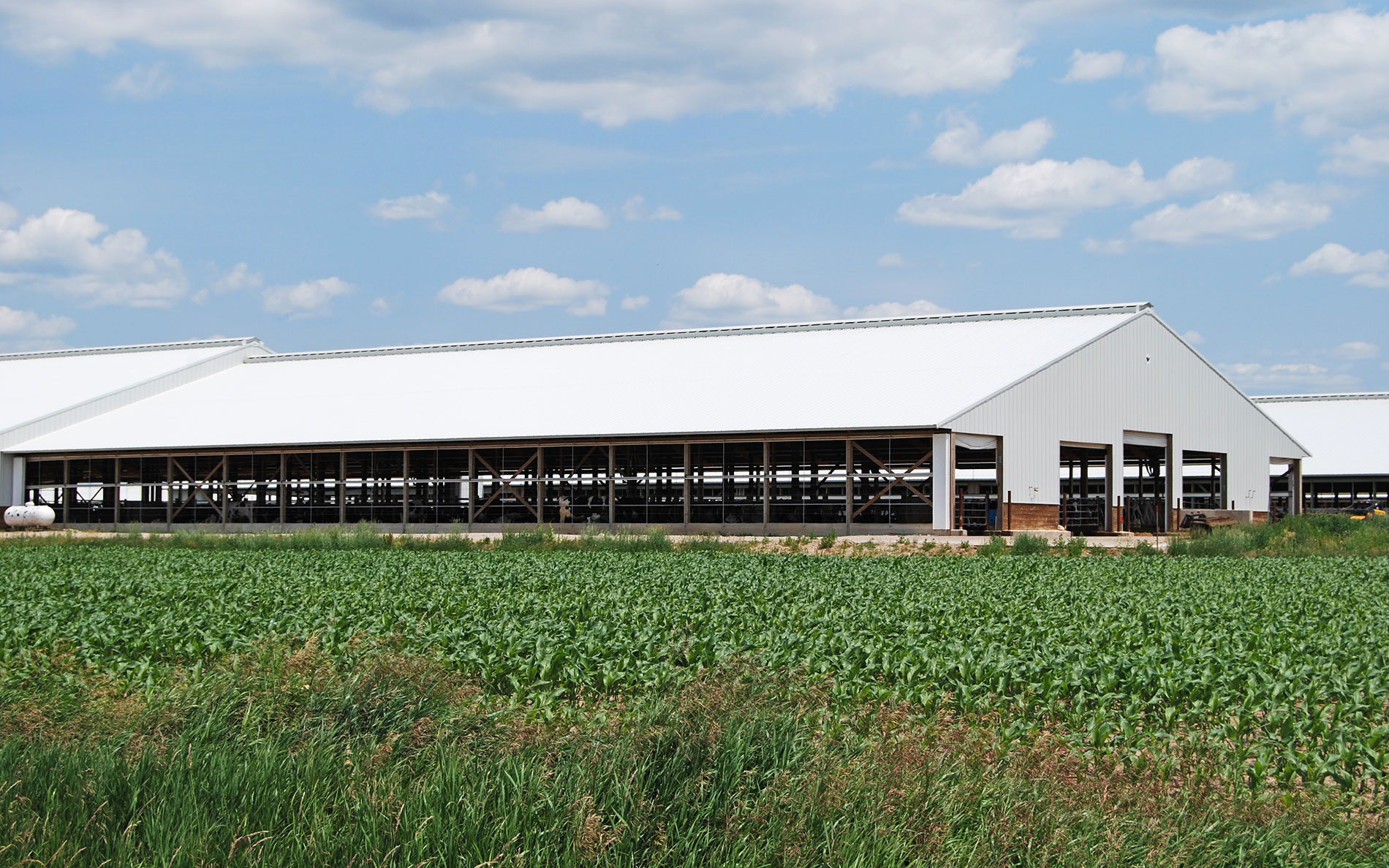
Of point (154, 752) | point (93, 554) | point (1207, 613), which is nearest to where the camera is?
point (154, 752)

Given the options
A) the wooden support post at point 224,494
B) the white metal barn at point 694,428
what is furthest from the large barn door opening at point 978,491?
the wooden support post at point 224,494

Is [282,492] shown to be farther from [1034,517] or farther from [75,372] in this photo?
[1034,517]

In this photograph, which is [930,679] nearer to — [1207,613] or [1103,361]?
[1207,613]

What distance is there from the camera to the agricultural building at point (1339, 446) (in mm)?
59812

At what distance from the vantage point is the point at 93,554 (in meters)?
26.9

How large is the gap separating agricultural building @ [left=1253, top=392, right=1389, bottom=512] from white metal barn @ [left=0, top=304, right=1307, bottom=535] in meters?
6.82

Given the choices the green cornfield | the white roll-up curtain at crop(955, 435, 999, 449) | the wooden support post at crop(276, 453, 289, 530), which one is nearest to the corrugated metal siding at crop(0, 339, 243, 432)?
the wooden support post at crop(276, 453, 289, 530)

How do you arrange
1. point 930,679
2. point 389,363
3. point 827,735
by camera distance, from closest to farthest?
1. point 827,735
2. point 930,679
3. point 389,363

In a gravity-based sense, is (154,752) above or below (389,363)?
below

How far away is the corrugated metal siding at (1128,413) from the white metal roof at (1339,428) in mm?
7986

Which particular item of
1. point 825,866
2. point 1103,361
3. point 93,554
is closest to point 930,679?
point 825,866

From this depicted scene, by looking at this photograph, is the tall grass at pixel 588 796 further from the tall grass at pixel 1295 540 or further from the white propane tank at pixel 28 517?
the white propane tank at pixel 28 517

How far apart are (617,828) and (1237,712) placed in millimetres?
5488

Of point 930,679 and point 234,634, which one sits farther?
point 234,634
